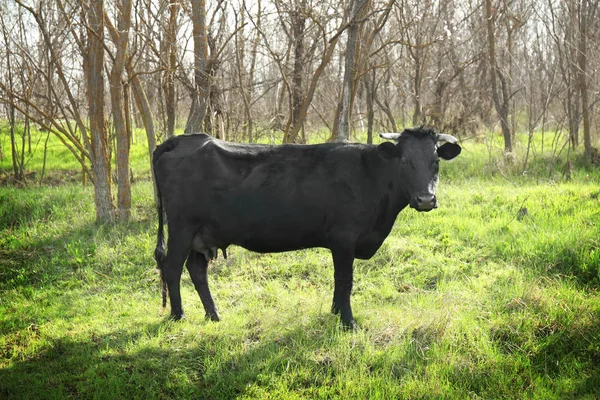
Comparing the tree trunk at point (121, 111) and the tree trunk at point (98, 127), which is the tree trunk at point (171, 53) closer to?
the tree trunk at point (121, 111)

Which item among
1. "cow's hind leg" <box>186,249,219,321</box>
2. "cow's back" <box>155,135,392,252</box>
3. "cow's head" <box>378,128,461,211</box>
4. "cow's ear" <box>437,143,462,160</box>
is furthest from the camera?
"cow's hind leg" <box>186,249,219,321</box>

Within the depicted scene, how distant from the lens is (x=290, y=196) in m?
5.52

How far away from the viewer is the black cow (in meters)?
5.47

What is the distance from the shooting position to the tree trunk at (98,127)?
9.02 meters

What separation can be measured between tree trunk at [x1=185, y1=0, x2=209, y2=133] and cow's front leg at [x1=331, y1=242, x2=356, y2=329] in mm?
4309

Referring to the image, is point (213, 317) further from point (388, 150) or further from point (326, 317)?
point (388, 150)

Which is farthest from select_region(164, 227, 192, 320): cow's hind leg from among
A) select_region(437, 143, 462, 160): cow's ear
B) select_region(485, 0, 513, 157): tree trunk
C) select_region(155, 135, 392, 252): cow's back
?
select_region(485, 0, 513, 157): tree trunk

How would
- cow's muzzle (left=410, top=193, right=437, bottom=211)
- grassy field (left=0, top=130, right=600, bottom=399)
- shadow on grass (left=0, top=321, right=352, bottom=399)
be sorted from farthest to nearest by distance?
cow's muzzle (left=410, top=193, right=437, bottom=211), grassy field (left=0, top=130, right=600, bottom=399), shadow on grass (left=0, top=321, right=352, bottom=399)

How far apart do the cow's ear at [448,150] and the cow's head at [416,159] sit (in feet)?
0.77

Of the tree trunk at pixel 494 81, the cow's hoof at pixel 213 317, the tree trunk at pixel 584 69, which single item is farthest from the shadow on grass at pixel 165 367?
the tree trunk at pixel 494 81

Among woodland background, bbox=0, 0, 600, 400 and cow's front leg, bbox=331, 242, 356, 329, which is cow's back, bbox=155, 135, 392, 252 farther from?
woodland background, bbox=0, 0, 600, 400

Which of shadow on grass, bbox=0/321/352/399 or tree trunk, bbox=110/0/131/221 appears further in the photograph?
tree trunk, bbox=110/0/131/221

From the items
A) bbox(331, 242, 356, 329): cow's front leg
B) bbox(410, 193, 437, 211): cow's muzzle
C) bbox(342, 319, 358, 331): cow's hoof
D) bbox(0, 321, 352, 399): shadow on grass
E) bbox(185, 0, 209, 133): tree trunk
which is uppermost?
bbox(185, 0, 209, 133): tree trunk

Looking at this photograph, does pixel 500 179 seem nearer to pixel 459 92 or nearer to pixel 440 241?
pixel 440 241
